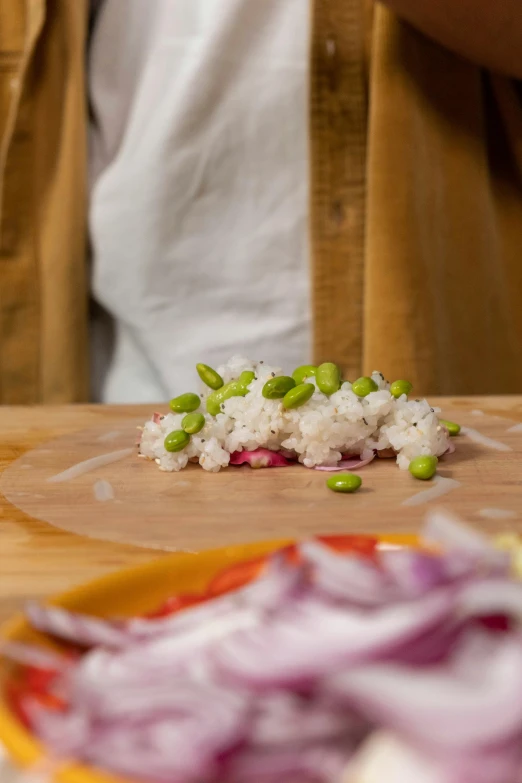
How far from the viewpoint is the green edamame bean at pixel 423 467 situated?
0.98 meters

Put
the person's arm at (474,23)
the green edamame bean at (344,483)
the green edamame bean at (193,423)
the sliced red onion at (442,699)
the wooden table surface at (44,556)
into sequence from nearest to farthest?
the sliced red onion at (442,699) < the wooden table surface at (44,556) < the green edamame bean at (344,483) < the green edamame bean at (193,423) < the person's arm at (474,23)

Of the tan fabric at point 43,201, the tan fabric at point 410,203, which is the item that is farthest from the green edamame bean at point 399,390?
the tan fabric at point 43,201

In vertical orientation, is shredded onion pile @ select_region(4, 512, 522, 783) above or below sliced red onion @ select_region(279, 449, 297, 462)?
above

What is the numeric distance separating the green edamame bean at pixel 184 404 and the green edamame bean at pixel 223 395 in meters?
0.02

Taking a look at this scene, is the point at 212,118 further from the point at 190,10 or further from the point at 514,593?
the point at 514,593

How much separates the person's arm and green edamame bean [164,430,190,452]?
965 mm

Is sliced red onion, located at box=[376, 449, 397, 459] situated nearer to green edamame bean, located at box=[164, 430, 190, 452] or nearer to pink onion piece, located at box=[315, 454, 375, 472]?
pink onion piece, located at box=[315, 454, 375, 472]

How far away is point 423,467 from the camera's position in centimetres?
98

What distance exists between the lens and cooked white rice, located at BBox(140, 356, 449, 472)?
103 centimetres

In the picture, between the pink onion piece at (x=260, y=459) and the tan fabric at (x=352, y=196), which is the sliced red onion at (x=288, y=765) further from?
the tan fabric at (x=352, y=196)

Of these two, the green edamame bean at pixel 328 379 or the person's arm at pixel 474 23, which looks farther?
the person's arm at pixel 474 23

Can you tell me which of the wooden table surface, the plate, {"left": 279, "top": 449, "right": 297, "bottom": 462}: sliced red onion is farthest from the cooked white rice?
the plate

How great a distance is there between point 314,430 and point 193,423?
0.48ft

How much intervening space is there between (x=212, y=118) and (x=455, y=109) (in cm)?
Answer: 51
